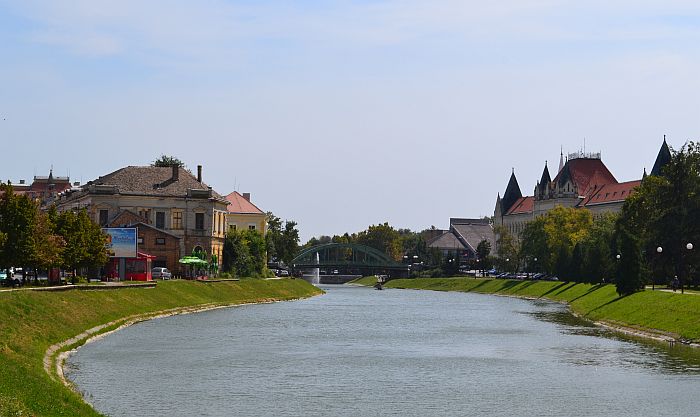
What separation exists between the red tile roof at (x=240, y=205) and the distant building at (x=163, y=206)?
43329 mm

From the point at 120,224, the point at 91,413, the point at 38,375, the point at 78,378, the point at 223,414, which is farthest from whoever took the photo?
the point at 120,224

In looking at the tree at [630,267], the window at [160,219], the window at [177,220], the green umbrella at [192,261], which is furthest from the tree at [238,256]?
the tree at [630,267]

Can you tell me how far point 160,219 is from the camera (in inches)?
5069

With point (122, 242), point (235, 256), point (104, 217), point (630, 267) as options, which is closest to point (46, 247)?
point (122, 242)

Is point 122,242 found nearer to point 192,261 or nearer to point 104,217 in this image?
point 192,261

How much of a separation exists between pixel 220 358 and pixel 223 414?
17.5m

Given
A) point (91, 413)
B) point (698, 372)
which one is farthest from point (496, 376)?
point (91, 413)

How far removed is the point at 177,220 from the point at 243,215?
4909 centimetres

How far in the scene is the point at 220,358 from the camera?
55.1 metres

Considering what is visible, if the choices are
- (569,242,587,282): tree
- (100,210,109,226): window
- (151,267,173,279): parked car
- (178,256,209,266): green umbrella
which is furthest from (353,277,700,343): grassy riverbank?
(100,210,109,226): window

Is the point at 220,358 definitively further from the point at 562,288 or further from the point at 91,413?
the point at 562,288

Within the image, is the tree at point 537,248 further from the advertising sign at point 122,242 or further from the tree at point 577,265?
the advertising sign at point 122,242

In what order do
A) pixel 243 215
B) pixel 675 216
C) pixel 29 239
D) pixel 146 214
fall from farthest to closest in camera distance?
1. pixel 243 215
2. pixel 146 214
3. pixel 675 216
4. pixel 29 239

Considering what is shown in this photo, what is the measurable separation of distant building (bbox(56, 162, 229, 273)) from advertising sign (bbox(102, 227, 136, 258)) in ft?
63.4
